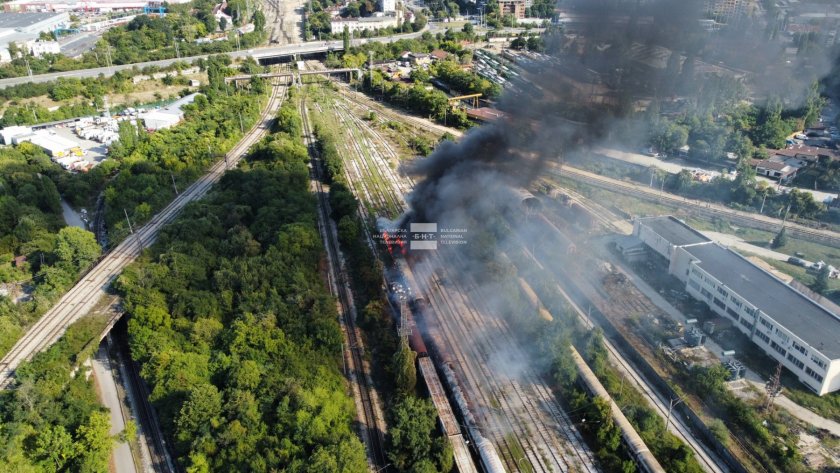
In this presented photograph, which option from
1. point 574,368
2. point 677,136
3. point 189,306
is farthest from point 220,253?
point 677,136

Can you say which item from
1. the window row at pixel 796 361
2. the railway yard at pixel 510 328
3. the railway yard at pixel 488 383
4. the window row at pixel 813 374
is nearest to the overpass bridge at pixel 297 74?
the railway yard at pixel 510 328

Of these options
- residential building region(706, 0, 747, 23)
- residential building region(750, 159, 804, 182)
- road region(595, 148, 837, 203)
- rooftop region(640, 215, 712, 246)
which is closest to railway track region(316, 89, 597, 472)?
rooftop region(640, 215, 712, 246)

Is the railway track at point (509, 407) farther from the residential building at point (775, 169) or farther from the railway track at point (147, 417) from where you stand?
the residential building at point (775, 169)

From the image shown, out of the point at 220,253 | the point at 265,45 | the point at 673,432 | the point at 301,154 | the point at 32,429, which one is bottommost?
the point at 673,432

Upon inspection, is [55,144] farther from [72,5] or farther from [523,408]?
[72,5]

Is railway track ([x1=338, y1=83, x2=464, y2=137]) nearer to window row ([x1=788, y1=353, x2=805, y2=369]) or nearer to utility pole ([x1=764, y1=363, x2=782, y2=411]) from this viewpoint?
window row ([x1=788, y1=353, x2=805, y2=369])

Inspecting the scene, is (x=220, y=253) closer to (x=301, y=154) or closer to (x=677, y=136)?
(x=301, y=154)
